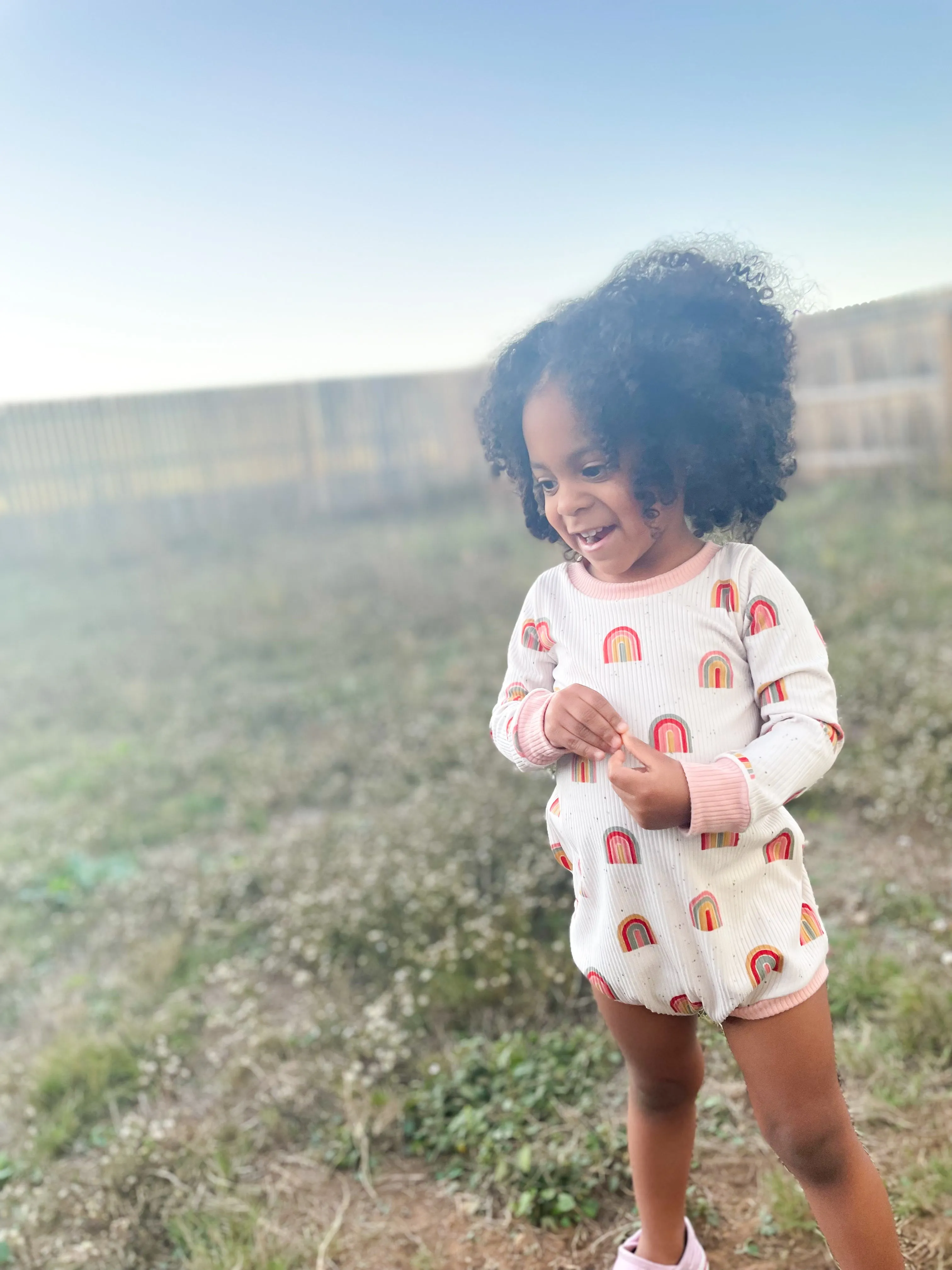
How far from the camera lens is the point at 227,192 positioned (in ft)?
17.9

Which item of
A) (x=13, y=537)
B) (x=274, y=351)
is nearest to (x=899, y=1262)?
(x=274, y=351)

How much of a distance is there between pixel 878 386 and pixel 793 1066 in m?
8.81

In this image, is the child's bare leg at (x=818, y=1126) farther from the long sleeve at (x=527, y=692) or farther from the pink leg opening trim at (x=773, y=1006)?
the long sleeve at (x=527, y=692)

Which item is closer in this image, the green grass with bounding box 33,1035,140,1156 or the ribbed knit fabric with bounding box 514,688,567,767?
the ribbed knit fabric with bounding box 514,688,567,767

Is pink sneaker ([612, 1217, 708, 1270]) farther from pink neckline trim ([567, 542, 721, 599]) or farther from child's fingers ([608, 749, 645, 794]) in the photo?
pink neckline trim ([567, 542, 721, 599])

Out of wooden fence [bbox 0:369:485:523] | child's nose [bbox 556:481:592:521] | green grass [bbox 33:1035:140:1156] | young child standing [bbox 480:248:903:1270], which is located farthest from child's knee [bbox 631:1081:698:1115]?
wooden fence [bbox 0:369:485:523]

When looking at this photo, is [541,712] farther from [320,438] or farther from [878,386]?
[320,438]

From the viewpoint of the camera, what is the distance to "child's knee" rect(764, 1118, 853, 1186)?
1227 millimetres

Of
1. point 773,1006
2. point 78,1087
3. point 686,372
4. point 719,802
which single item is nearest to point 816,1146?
point 773,1006

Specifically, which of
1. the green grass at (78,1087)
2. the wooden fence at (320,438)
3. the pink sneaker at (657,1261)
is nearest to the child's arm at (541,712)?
the pink sneaker at (657,1261)

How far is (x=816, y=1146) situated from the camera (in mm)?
1233

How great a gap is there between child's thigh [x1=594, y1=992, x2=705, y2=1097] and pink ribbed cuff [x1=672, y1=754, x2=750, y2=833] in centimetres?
36

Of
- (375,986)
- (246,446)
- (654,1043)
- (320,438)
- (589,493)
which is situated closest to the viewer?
(589,493)

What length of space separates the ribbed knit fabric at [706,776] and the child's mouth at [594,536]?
0.07m
